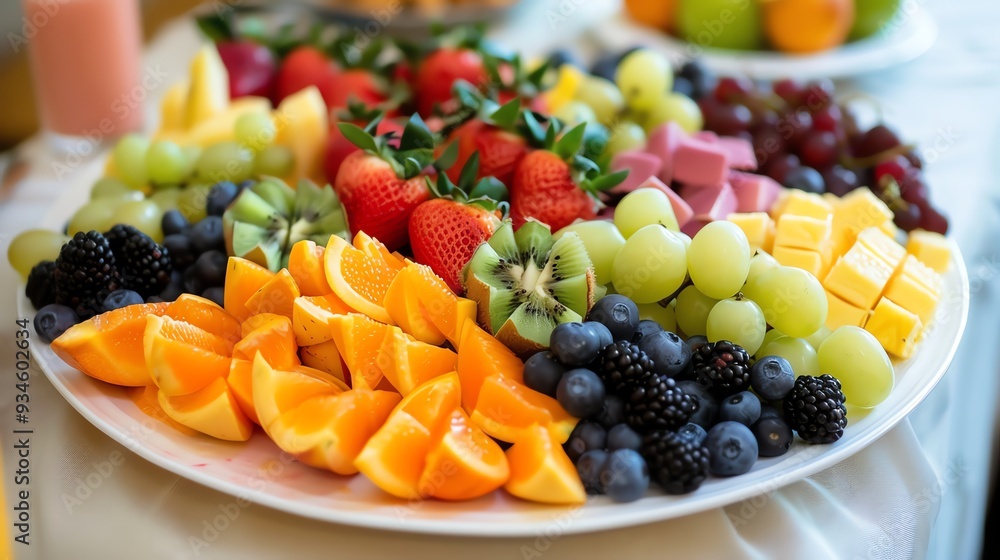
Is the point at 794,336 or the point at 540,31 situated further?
the point at 540,31

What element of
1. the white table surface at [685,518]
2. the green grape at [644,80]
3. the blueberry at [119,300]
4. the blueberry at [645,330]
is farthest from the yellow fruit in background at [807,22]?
the blueberry at [119,300]

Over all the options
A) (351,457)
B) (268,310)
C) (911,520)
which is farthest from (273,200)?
(911,520)

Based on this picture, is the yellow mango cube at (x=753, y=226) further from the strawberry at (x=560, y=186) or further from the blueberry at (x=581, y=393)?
the blueberry at (x=581, y=393)

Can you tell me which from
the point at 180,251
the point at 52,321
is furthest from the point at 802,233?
the point at 52,321

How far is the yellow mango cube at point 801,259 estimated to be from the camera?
945 millimetres

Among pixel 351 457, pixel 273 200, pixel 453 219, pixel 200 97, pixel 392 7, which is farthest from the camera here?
pixel 392 7

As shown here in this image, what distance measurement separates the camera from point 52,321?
0.88 metres

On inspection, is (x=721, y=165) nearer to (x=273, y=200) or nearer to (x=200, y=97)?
(x=273, y=200)

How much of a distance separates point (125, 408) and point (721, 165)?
0.82 meters

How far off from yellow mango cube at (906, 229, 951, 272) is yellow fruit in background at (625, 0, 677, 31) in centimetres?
89

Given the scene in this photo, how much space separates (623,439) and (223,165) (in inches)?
30.1

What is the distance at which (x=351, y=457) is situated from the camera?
2.36ft

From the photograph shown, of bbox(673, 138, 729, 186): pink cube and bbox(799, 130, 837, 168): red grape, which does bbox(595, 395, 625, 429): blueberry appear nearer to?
bbox(673, 138, 729, 186): pink cube

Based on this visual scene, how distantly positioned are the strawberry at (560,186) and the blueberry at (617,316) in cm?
23
